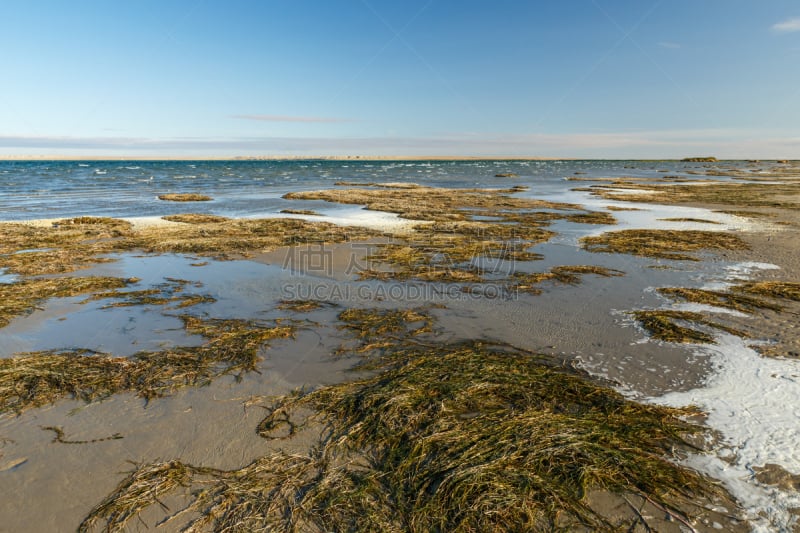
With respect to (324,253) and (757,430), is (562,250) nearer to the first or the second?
(324,253)

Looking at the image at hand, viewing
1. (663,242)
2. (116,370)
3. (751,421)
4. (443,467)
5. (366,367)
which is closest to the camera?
(443,467)

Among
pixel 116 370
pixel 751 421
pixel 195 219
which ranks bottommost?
pixel 116 370

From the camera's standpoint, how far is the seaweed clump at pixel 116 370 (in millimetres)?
5602

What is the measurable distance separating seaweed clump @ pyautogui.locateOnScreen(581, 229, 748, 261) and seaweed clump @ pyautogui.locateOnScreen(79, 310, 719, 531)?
406 inches

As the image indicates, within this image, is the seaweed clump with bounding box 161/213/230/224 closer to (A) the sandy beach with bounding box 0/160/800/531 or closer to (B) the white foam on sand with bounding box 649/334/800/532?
(A) the sandy beach with bounding box 0/160/800/531

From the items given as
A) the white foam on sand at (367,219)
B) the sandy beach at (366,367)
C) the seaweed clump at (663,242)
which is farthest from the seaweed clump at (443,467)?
the white foam on sand at (367,219)

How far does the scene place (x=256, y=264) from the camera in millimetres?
12797

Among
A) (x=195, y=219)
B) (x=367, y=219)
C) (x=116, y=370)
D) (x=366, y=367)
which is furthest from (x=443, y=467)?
(x=195, y=219)

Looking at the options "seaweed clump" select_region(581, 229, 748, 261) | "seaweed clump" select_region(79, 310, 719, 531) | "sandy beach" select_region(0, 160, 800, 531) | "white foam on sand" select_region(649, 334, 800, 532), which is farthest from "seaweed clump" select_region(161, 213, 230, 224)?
"white foam on sand" select_region(649, 334, 800, 532)

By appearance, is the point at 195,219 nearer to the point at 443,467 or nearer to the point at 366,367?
the point at 366,367

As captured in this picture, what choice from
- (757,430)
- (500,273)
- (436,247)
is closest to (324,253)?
(436,247)

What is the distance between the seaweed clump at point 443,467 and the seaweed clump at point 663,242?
10.3 m

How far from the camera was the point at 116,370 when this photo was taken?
243 inches

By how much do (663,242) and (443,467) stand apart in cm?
1501
